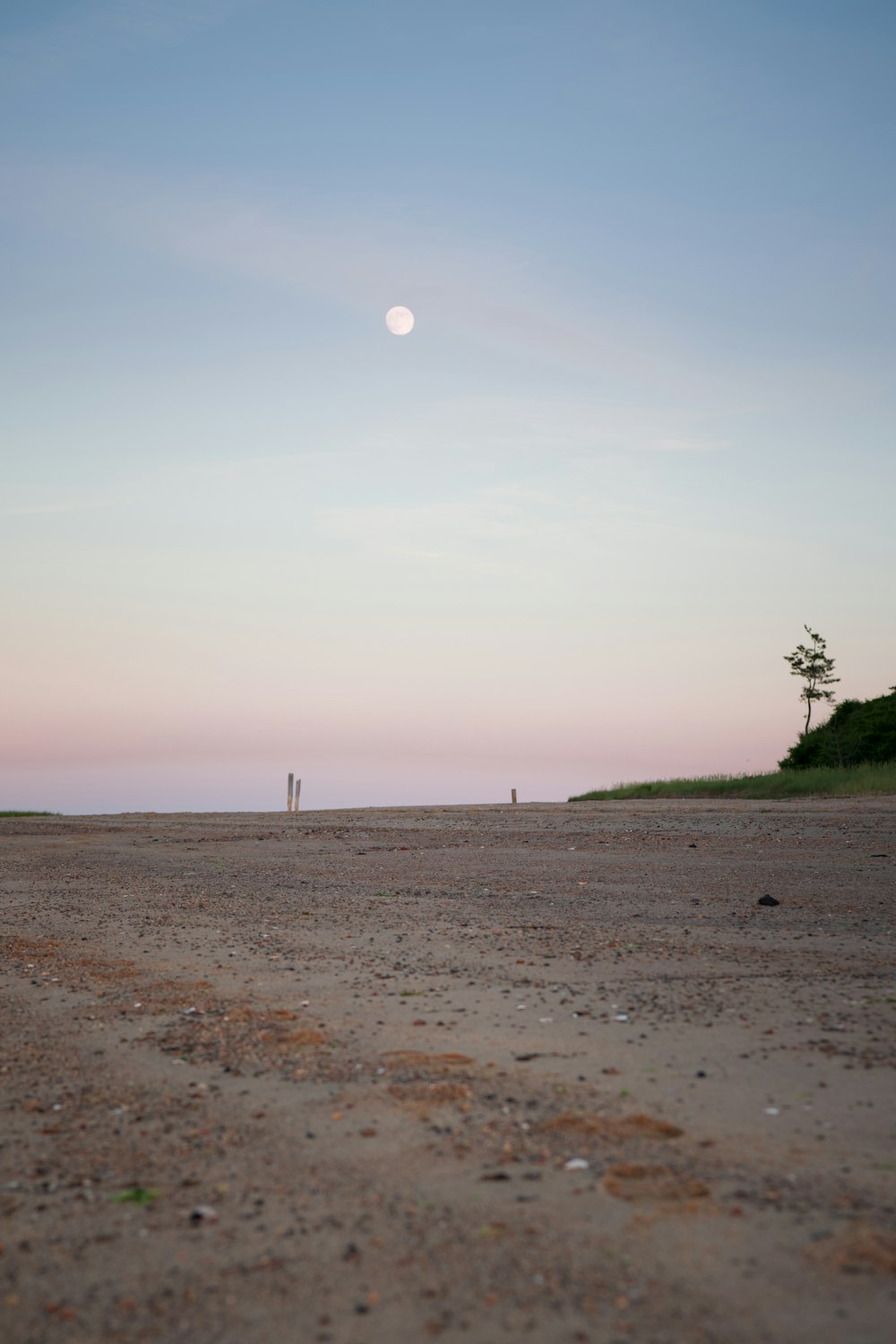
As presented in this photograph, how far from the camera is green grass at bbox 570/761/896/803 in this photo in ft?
101

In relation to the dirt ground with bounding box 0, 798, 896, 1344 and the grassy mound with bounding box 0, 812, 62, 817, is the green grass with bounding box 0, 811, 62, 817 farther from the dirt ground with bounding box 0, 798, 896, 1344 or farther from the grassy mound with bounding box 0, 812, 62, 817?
the dirt ground with bounding box 0, 798, 896, 1344

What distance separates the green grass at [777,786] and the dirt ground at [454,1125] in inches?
820

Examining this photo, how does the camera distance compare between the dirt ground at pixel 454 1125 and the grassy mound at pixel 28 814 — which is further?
the grassy mound at pixel 28 814

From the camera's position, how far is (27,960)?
373 inches

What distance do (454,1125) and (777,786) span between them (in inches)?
1256

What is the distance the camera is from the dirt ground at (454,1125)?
358 centimetres

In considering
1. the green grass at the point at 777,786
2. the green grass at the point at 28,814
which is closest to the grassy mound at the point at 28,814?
the green grass at the point at 28,814

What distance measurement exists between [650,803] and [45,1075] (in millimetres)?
25360

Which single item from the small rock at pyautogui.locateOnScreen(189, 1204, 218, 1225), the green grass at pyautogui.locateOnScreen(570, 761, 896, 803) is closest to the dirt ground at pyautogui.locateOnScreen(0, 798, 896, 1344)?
the small rock at pyautogui.locateOnScreen(189, 1204, 218, 1225)

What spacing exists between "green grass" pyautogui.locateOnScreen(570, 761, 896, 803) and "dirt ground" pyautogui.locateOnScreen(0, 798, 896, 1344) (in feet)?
68.4

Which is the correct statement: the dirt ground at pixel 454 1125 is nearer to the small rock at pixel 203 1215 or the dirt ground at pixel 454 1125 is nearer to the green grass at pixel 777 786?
the small rock at pixel 203 1215

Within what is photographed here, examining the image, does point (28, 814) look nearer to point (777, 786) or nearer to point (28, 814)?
point (28, 814)

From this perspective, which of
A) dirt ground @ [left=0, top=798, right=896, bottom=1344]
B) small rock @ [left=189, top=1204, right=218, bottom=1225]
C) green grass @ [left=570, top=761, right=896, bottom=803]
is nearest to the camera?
dirt ground @ [left=0, top=798, right=896, bottom=1344]

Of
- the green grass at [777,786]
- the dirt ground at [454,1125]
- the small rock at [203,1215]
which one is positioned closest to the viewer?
the dirt ground at [454,1125]
